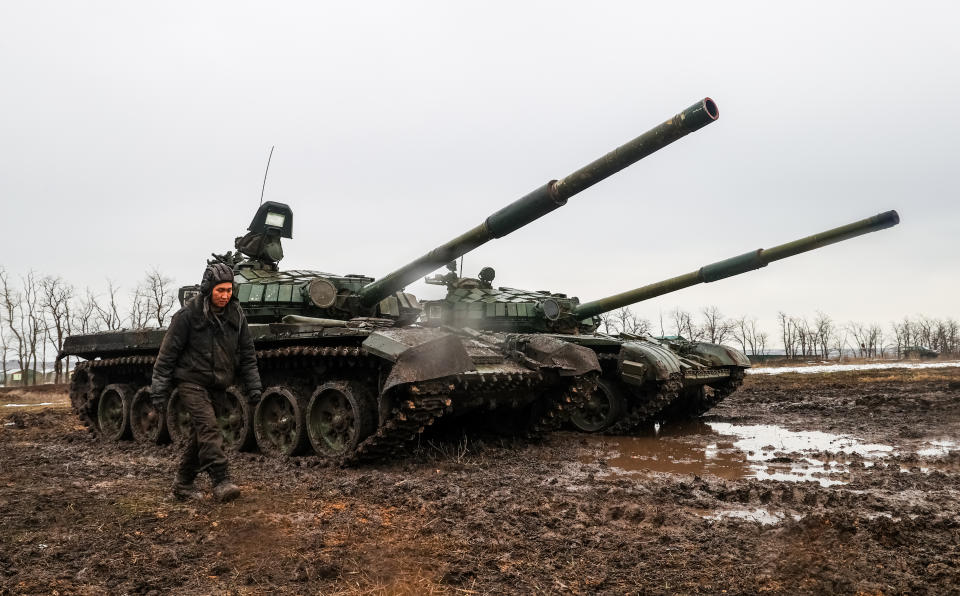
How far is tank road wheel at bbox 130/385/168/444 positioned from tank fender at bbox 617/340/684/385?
22.8ft

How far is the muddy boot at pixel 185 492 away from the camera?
5.72 m

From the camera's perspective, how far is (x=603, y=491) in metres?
6.08

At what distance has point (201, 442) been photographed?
18.9ft

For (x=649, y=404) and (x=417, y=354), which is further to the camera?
(x=649, y=404)

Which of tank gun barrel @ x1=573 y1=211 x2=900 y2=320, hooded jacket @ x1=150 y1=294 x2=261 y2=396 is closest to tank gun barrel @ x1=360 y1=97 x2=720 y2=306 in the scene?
hooded jacket @ x1=150 y1=294 x2=261 y2=396

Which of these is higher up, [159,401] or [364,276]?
[364,276]

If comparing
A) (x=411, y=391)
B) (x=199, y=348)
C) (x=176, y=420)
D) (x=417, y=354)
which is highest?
(x=199, y=348)

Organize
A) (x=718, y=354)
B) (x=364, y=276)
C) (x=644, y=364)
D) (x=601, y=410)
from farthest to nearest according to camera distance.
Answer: (x=718, y=354) < (x=601, y=410) < (x=644, y=364) < (x=364, y=276)

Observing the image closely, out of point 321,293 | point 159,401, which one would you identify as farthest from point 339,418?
point 159,401

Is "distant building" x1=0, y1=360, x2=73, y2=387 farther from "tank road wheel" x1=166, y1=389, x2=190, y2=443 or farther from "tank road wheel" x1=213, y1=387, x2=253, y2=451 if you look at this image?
"tank road wheel" x1=213, y1=387, x2=253, y2=451

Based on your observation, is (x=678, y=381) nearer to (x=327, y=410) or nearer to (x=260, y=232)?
(x=327, y=410)

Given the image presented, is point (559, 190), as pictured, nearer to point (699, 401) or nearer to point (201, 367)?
point (201, 367)

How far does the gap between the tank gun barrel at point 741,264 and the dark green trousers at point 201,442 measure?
8056mm

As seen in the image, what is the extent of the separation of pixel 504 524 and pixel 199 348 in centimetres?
290
